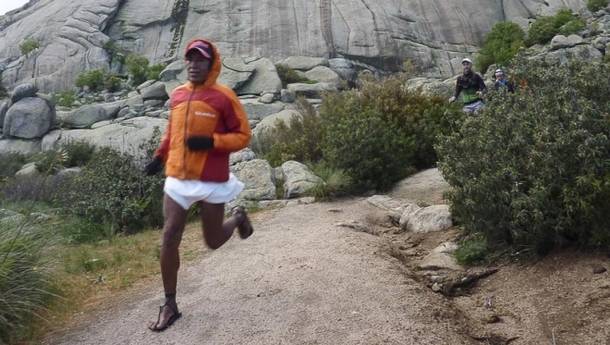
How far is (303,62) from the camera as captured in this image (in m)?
30.6

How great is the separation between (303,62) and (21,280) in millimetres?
26987

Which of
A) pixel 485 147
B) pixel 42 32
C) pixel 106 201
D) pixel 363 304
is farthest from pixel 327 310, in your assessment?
pixel 42 32

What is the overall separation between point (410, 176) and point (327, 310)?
6195 mm

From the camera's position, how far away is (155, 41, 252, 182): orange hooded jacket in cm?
393

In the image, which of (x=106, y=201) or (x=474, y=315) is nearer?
(x=474, y=315)

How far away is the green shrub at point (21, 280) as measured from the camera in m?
4.13

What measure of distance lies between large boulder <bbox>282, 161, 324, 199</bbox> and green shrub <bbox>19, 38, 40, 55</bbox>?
25.6 meters

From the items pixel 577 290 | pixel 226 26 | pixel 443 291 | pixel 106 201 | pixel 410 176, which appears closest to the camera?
pixel 577 290

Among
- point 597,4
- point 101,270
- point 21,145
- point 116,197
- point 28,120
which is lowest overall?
point 21,145

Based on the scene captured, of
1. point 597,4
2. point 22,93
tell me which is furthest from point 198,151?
point 597,4

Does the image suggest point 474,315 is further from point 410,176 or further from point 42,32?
point 42,32

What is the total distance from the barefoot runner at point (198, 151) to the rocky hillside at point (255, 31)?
28028 millimetres

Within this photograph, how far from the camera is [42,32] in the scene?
108 feet

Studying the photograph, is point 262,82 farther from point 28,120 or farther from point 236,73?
point 28,120
